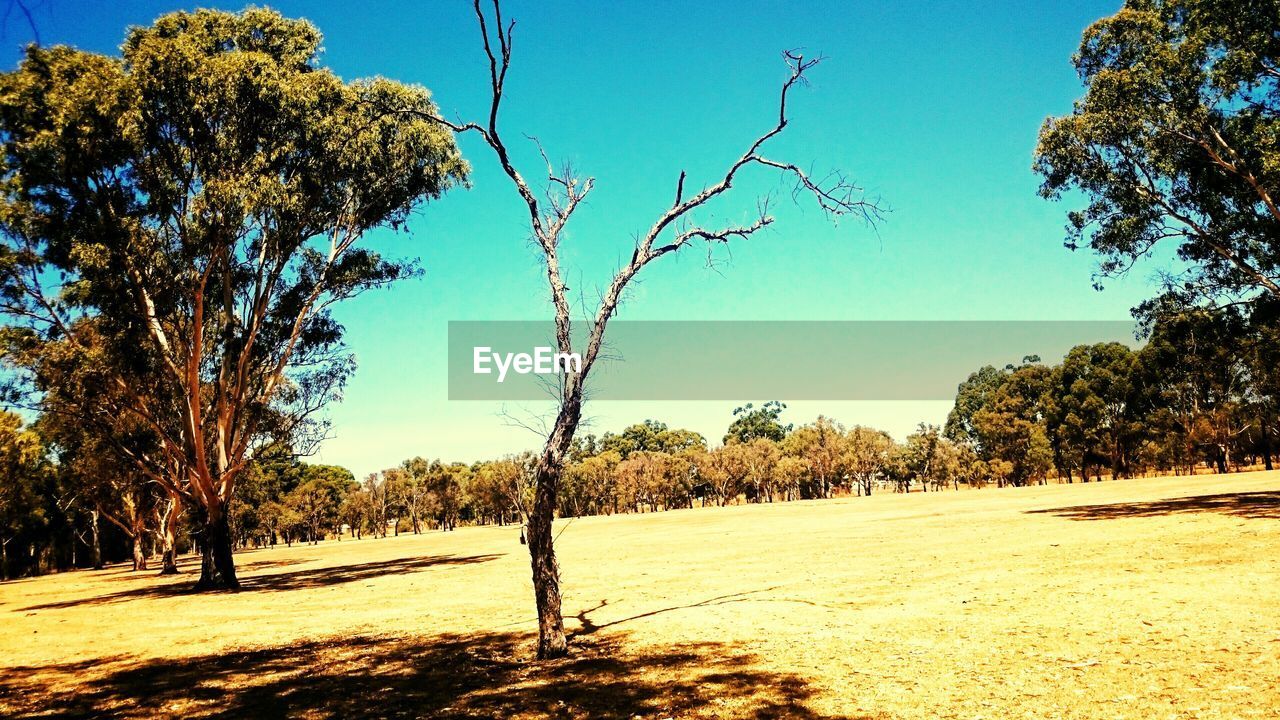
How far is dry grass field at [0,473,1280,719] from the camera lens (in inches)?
272

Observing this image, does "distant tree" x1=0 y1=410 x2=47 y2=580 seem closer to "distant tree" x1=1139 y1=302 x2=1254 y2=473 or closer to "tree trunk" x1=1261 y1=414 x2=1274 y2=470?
"distant tree" x1=1139 y1=302 x2=1254 y2=473

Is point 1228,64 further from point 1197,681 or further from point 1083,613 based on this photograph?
point 1197,681

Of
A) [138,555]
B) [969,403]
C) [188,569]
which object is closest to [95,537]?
[138,555]

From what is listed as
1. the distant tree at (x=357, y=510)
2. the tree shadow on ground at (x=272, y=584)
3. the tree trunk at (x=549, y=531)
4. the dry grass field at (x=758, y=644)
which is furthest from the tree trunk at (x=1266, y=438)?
the distant tree at (x=357, y=510)

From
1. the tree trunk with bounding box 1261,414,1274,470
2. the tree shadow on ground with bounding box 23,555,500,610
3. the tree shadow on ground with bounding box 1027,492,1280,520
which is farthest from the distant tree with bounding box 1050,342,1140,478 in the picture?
the tree shadow on ground with bounding box 23,555,500,610

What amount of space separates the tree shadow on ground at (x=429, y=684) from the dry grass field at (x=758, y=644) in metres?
0.05

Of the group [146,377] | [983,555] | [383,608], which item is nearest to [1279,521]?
[983,555]

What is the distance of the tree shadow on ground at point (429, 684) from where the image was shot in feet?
23.5

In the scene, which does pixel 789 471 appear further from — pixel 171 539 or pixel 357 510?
pixel 171 539

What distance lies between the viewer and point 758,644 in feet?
31.8

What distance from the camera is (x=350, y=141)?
23500 millimetres

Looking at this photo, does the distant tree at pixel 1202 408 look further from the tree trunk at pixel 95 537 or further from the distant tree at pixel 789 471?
the tree trunk at pixel 95 537

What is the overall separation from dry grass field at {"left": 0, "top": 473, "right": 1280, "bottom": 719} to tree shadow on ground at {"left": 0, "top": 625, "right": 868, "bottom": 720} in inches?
1.9

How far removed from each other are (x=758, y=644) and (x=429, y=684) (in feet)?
14.7
